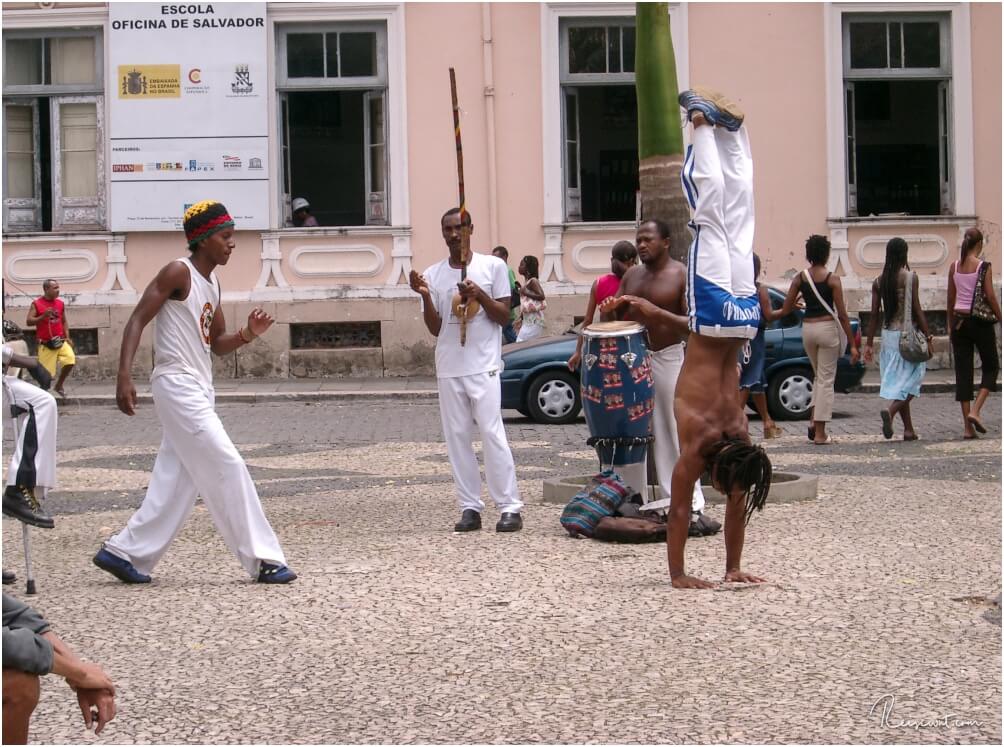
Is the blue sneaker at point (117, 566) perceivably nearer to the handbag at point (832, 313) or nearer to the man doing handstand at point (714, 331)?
the man doing handstand at point (714, 331)

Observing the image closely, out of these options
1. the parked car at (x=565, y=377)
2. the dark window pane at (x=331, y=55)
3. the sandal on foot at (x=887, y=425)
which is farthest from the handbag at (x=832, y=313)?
the dark window pane at (x=331, y=55)

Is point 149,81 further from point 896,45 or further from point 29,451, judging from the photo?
point 29,451

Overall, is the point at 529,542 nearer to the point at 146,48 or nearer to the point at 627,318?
the point at 627,318

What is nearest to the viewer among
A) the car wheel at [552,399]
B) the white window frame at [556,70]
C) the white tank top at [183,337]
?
the white tank top at [183,337]

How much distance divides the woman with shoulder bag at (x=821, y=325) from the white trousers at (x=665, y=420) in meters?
5.25

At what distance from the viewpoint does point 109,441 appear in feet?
50.4

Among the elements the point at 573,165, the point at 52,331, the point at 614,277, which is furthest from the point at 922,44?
the point at 52,331

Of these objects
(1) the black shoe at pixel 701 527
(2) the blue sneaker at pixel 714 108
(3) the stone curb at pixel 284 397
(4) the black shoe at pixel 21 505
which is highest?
(2) the blue sneaker at pixel 714 108

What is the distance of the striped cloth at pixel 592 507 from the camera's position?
8516 mm

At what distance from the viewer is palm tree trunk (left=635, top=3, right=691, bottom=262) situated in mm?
9891

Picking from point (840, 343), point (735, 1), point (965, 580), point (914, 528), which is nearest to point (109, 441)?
point (840, 343)

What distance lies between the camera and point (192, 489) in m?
7.56

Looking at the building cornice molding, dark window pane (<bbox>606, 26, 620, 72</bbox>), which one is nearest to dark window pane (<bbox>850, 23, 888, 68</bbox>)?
dark window pane (<bbox>606, 26, 620, 72</bbox>)

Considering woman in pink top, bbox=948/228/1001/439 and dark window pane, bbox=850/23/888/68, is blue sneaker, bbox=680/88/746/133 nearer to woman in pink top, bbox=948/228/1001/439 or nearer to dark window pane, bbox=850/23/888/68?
woman in pink top, bbox=948/228/1001/439
